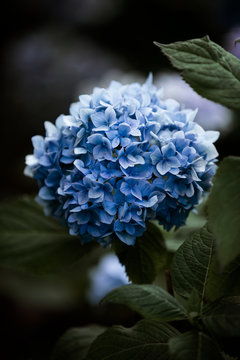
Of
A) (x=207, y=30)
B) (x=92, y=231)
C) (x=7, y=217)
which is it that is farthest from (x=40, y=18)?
(x=92, y=231)

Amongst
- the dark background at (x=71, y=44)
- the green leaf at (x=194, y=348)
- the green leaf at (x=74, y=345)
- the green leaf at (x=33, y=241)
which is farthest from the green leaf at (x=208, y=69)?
the dark background at (x=71, y=44)

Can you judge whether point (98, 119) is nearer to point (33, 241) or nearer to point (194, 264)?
point (194, 264)

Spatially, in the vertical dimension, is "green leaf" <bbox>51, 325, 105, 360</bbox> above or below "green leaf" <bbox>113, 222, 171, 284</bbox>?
below

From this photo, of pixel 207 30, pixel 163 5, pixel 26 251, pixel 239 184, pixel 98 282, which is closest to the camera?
pixel 239 184

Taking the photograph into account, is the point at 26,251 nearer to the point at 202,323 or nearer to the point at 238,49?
the point at 202,323

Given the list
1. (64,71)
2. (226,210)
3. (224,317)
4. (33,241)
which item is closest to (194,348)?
(224,317)

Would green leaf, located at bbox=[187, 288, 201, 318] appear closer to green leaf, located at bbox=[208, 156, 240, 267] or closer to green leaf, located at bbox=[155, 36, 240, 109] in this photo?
green leaf, located at bbox=[208, 156, 240, 267]

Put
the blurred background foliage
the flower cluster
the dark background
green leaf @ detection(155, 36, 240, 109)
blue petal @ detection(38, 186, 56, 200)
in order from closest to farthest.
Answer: green leaf @ detection(155, 36, 240, 109) < the flower cluster < blue petal @ detection(38, 186, 56, 200) < the blurred background foliage < the dark background

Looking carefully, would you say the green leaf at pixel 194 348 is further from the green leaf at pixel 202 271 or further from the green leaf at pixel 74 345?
the green leaf at pixel 74 345


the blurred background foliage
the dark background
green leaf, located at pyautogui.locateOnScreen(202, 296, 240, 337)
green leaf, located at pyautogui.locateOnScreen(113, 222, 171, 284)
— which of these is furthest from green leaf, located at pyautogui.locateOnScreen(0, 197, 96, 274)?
the dark background
